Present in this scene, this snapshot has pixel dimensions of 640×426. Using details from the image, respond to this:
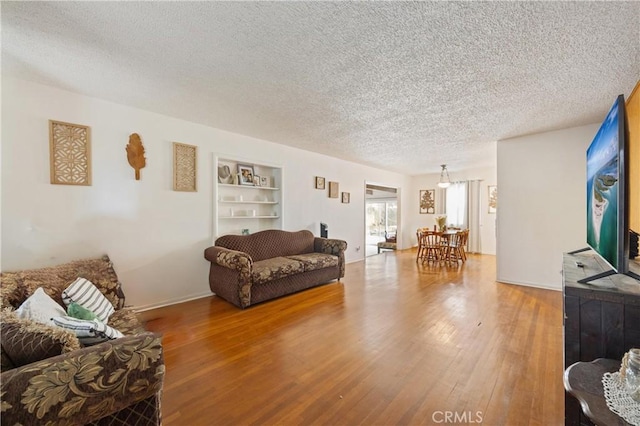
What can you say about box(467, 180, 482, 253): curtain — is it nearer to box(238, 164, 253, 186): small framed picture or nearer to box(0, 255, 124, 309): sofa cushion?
box(238, 164, 253, 186): small framed picture

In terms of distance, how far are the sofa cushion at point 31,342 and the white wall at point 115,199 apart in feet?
6.33

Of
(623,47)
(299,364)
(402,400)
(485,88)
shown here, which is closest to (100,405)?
(299,364)

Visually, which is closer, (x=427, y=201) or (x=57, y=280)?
(x=57, y=280)

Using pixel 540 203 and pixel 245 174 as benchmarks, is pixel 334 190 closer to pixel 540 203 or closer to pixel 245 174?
pixel 245 174

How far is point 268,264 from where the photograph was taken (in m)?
3.71

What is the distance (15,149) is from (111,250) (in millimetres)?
1271

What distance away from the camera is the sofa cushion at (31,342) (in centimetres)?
112

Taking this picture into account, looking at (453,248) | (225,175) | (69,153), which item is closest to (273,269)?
(225,175)

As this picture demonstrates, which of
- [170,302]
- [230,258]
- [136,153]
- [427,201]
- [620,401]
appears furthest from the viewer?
[427,201]

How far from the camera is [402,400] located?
1.68m

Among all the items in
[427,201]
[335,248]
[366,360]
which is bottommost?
[366,360]

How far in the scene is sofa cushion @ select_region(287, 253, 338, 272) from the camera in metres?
4.01

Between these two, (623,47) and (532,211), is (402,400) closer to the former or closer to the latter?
(623,47)

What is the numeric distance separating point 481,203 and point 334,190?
4650 mm
